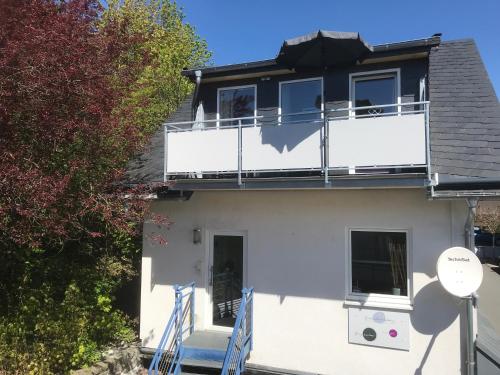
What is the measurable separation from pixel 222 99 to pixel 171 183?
2917mm

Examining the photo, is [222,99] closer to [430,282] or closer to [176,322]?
[176,322]

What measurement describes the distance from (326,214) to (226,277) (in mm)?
2594

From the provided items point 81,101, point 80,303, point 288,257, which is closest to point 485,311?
point 288,257

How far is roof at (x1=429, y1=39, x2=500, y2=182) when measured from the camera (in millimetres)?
6410

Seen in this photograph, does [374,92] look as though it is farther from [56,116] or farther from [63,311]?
[63,311]

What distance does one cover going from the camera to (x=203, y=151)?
7480mm

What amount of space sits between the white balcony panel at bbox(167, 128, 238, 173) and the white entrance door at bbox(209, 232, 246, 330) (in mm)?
1602

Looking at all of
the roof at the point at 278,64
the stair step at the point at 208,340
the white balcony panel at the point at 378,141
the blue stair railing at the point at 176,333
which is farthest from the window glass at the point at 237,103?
the stair step at the point at 208,340

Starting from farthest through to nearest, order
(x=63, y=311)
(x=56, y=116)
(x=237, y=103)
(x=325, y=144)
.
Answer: (x=237, y=103), (x=63, y=311), (x=325, y=144), (x=56, y=116)

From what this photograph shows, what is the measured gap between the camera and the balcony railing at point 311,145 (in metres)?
6.17

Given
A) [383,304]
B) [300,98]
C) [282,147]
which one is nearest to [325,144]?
[282,147]

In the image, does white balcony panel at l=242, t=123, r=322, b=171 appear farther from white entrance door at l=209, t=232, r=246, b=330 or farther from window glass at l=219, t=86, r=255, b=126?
window glass at l=219, t=86, r=255, b=126

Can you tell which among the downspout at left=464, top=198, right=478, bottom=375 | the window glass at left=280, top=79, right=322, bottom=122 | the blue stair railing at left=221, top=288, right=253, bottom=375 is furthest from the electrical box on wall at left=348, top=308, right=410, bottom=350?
the window glass at left=280, top=79, right=322, bottom=122

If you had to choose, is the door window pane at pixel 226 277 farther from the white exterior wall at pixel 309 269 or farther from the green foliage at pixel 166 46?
the green foliage at pixel 166 46
